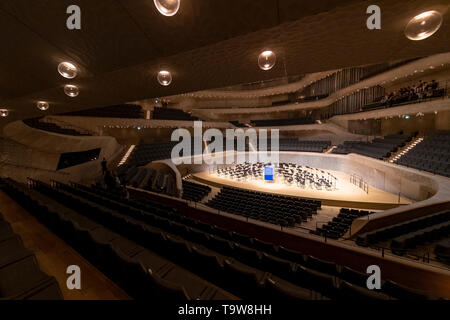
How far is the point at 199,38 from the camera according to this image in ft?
7.84

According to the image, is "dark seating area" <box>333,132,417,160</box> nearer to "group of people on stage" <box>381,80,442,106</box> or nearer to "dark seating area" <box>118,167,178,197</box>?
"group of people on stage" <box>381,80,442,106</box>

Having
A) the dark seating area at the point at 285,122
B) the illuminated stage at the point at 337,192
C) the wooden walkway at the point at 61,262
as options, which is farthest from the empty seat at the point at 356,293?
the dark seating area at the point at 285,122

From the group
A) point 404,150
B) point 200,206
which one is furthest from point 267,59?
point 404,150

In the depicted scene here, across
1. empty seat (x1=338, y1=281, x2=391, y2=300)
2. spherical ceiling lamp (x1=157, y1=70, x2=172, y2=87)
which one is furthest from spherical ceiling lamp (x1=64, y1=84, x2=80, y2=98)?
empty seat (x1=338, y1=281, x2=391, y2=300)

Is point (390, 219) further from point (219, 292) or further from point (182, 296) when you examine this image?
point (182, 296)

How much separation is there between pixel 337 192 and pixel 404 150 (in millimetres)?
5794

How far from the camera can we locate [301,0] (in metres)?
1.81

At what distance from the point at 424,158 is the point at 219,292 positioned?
1403 cm

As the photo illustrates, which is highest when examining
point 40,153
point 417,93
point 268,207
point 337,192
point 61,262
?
point 417,93

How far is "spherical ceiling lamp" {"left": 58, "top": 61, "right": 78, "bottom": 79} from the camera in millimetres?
3051

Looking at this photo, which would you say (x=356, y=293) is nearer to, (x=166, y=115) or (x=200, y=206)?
(x=200, y=206)

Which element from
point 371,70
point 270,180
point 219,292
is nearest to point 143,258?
point 219,292

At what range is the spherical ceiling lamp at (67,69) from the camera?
3051 millimetres

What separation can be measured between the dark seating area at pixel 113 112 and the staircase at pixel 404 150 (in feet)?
69.5
